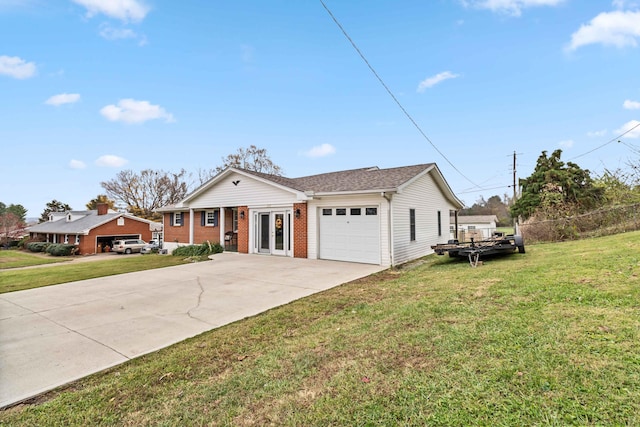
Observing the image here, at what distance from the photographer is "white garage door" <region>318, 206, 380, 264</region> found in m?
11.2

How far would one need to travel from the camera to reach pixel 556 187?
17953 mm

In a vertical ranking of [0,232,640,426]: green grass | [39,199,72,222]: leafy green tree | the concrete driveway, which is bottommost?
the concrete driveway

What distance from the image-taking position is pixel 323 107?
1673cm

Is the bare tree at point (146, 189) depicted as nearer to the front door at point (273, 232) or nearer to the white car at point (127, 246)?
the white car at point (127, 246)

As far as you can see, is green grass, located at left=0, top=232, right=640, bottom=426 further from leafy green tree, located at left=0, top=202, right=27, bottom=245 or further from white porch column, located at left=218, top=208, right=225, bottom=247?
leafy green tree, located at left=0, top=202, right=27, bottom=245

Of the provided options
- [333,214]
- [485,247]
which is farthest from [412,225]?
[485,247]

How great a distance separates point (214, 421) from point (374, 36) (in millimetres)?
10373

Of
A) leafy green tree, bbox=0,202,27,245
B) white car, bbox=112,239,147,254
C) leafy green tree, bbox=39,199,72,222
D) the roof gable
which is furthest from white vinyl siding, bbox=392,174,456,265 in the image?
leafy green tree, bbox=39,199,72,222

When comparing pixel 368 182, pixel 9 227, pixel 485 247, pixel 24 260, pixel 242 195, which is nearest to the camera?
pixel 485 247

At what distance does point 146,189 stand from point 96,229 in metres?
10.6

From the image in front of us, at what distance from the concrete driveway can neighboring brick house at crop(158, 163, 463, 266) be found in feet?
6.33

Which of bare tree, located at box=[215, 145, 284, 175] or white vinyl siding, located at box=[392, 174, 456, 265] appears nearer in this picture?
white vinyl siding, located at box=[392, 174, 456, 265]

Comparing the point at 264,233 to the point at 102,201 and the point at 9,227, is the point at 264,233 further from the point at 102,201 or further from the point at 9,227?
the point at 102,201

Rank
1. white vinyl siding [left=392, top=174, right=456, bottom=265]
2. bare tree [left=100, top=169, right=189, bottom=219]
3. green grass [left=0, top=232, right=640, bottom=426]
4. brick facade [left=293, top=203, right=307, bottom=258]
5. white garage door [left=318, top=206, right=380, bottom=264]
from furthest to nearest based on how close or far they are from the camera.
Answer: bare tree [left=100, top=169, right=189, bottom=219] < brick facade [left=293, top=203, right=307, bottom=258] < white vinyl siding [left=392, top=174, right=456, bottom=265] < white garage door [left=318, top=206, right=380, bottom=264] < green grass [left=0, top=232, right=640, bottom=426]
